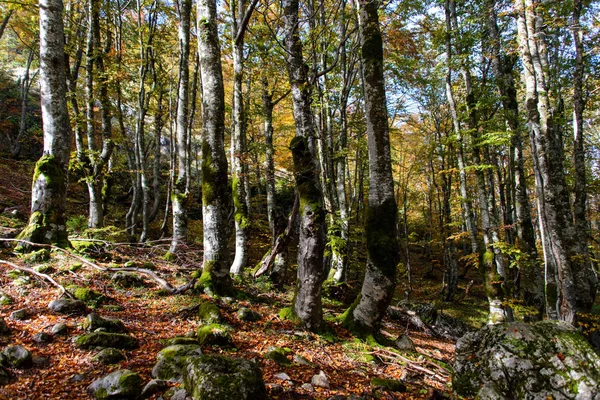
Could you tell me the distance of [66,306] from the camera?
13.5 ft

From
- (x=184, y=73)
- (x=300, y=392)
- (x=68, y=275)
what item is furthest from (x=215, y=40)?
(x=300, y=392)

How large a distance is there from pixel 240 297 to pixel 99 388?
12.9 ft

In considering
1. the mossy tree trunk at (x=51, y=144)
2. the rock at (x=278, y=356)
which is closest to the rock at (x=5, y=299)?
the mossy tree trunk at (x=51, y=144)

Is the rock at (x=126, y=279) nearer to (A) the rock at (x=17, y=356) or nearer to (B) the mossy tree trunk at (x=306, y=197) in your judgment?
(A) the rock at (x=17, y=356)

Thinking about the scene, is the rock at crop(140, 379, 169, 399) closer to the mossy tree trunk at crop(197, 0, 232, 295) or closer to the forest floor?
the forest floor

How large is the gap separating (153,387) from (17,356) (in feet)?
4.54

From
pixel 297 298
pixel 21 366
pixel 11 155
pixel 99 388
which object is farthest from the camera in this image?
pixel 11 155

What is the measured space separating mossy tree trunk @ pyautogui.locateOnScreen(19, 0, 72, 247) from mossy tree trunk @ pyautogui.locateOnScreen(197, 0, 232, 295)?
3.08 m

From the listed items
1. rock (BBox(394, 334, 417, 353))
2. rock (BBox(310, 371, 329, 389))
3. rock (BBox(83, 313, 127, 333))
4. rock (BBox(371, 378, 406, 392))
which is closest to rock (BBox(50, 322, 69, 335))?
rock (BBox(83, 313, 127, 333))

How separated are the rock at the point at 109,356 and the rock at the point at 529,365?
374 centimetres

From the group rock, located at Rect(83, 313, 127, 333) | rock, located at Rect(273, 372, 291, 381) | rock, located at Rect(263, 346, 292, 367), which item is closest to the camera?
rock, located at Rect(273, 372, 291, 381)

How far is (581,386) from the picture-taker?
2.76 meters

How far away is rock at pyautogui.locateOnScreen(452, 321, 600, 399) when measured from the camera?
2.80 m

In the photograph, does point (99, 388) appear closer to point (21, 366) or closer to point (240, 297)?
point (21, 366)
